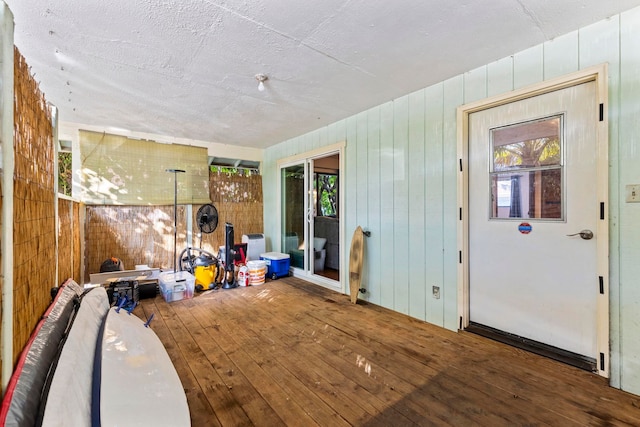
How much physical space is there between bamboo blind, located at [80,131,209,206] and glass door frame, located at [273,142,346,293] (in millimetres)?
1409

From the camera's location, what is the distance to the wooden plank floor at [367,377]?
165 centimetres

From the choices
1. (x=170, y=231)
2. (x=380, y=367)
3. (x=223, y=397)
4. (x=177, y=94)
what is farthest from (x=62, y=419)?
(x=170, y=231)

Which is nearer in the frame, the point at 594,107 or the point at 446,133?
the point at 594,107

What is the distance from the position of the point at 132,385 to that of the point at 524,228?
2973mm

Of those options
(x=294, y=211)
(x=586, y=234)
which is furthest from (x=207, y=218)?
(x=586, y=234)

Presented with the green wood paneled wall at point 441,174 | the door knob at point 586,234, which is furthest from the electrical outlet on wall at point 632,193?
the door knob at point 586,234

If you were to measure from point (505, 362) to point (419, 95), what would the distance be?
2.61 m

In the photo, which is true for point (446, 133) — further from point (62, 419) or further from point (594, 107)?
point (62, 419)

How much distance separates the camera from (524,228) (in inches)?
94.2

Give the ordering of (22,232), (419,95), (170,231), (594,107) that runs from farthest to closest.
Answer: (170,231)
(419,95)
(594,107)
(22,232)

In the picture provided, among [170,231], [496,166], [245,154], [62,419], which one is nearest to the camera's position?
[62,419]

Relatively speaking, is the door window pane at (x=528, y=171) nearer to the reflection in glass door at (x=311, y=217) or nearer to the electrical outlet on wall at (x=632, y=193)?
the electrical outlet on wall at (x=632, y=193)

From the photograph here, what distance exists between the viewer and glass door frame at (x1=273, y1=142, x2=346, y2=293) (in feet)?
13.1

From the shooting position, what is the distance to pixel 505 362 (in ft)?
7.16
